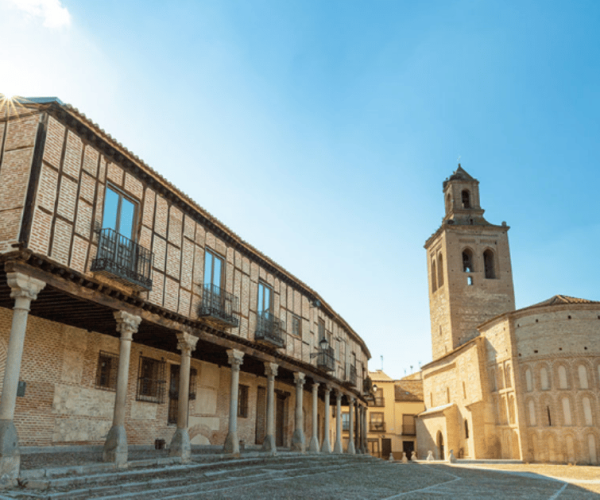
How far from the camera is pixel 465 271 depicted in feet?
165

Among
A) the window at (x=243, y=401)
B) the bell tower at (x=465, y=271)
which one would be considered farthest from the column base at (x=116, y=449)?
the bell tower at (x=465, y=271)

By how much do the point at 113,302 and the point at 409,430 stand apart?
47.2 metres

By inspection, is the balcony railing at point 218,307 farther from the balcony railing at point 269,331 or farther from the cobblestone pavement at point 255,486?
the cobblestone pavement at point 255,486

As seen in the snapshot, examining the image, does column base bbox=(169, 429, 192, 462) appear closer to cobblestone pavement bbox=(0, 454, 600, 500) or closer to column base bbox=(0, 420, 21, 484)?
cobblestone pavement bbox=(0, 454, 600, 500)

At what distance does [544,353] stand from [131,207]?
28.6m

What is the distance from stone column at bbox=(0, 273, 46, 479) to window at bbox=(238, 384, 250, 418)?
13.0 metres

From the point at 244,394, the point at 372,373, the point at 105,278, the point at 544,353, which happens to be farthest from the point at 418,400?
the point at 105,278

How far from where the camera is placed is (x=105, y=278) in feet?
39.4

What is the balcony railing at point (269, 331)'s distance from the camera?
61.6ft

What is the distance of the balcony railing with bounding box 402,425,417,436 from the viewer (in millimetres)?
53719

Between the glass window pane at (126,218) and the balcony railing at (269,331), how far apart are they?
6789mm

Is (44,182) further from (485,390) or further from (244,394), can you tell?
(485,390)

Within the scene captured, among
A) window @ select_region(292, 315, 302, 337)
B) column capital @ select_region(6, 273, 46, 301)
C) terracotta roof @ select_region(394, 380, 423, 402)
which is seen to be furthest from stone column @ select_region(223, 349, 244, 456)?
terracotta roof @ select_region(394, 380, 423, 402)

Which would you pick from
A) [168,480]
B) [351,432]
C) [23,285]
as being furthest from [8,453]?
[351,432]
